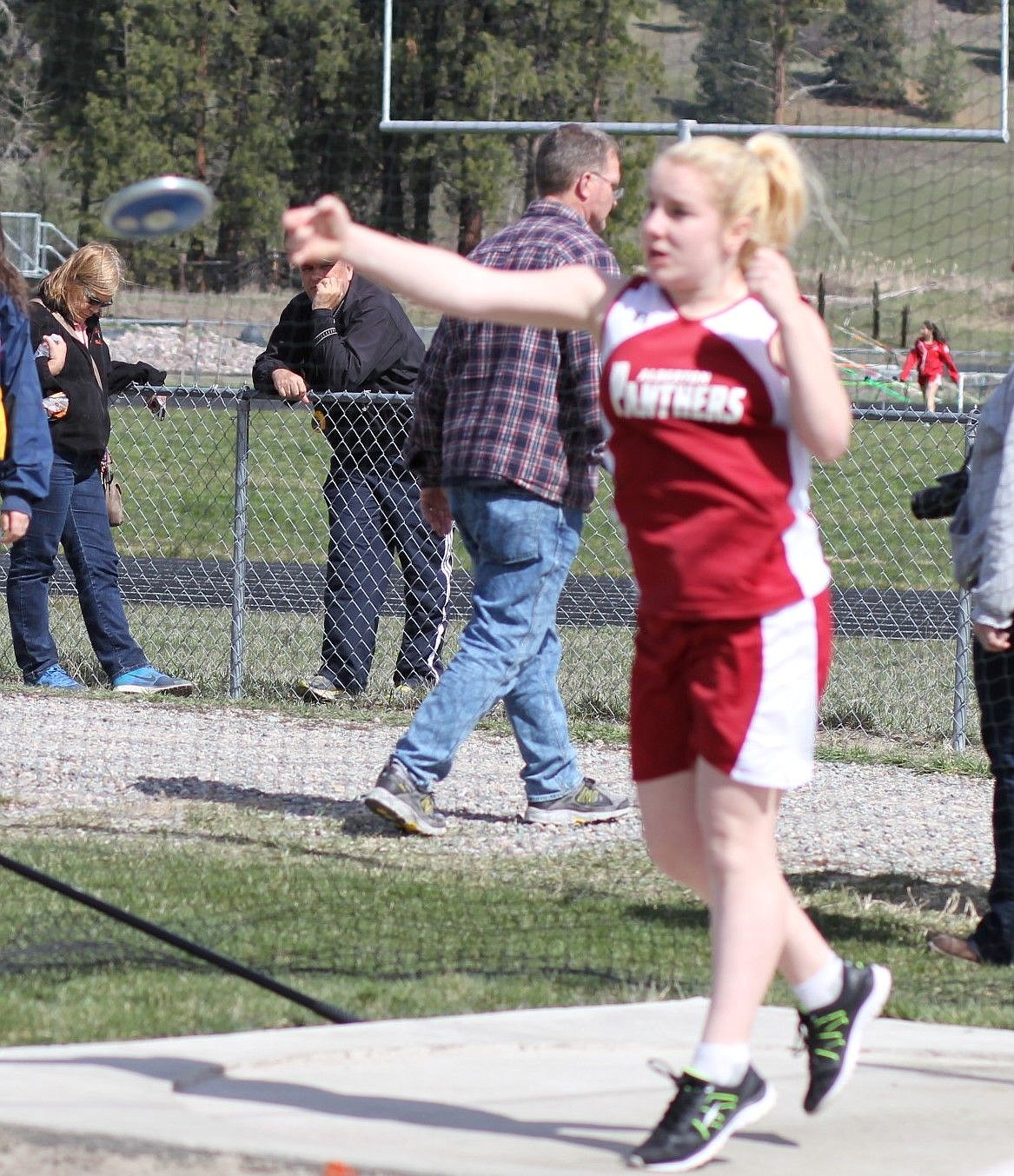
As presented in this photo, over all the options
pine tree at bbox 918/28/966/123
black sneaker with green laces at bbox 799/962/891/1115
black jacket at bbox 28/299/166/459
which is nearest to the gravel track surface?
black jacket at bbox 28/299/166/459

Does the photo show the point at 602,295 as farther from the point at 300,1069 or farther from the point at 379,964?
the point at 379,964

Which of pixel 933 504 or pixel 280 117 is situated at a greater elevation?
pixel 280 117

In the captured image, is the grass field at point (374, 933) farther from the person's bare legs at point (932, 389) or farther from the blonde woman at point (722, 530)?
the person's bare legs at point (932, 389)

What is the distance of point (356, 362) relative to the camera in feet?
29.5

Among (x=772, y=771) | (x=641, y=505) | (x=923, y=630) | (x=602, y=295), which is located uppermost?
(x=602, y=295)

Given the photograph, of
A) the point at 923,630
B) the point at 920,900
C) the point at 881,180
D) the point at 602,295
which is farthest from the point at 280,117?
the point at 602,295

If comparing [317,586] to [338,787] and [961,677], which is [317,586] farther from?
[338,787]

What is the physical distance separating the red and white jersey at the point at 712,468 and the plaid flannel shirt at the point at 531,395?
2.70 metres

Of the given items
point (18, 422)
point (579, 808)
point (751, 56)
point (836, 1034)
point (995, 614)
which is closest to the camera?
point (836, 1034)

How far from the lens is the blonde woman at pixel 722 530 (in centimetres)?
311

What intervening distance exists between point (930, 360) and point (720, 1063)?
25939 mm

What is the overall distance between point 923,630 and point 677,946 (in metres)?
7.61

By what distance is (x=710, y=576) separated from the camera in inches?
123

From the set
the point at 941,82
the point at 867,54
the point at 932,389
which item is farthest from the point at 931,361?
the point at 941,82
